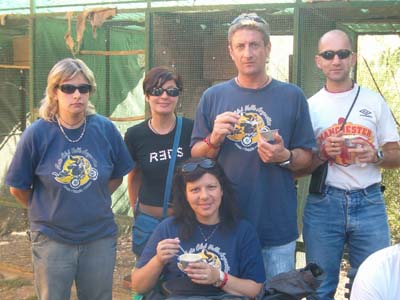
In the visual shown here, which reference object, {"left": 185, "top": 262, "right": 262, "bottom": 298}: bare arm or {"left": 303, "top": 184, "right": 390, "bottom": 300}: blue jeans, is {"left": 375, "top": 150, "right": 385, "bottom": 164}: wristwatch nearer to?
{"left": 303, "top": 184, "right": 390, "bottom": 300}: blue jeans

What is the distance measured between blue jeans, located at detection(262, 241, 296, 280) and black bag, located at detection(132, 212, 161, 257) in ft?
2.28

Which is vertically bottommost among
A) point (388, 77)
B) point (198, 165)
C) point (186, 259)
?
point (186, 259)

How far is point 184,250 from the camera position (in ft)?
9.62

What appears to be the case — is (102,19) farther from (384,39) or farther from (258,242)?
(258,242)

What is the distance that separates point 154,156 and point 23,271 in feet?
10.5

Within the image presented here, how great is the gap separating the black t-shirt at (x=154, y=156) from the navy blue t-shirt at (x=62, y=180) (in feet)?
0.80

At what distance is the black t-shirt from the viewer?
3.36 m

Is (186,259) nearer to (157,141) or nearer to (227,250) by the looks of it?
(227,250)

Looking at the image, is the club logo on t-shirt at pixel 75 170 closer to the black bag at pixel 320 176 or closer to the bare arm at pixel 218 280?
the bare arm at pixel 218 280

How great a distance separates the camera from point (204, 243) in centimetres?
295

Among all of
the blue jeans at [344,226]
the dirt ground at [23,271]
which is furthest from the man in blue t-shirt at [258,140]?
the dirt ground at [23,271]

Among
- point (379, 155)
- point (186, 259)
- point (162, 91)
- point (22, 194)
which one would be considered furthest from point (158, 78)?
point (379, 155)

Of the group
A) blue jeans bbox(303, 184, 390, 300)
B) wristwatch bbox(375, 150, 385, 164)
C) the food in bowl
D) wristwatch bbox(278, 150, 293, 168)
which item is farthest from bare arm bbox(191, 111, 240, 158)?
wristwatch bbox(375, 150, 385, 164)

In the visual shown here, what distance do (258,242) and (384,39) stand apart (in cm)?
334
